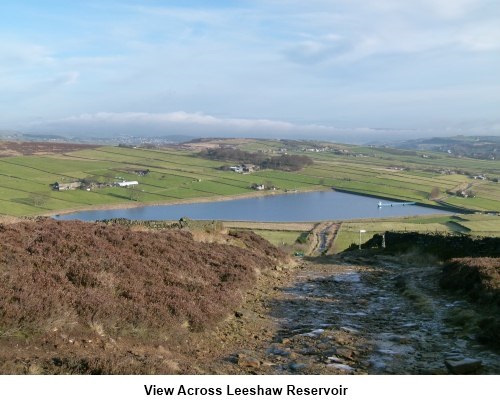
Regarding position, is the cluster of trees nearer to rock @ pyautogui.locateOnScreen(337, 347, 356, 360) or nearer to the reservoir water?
the reservoir water

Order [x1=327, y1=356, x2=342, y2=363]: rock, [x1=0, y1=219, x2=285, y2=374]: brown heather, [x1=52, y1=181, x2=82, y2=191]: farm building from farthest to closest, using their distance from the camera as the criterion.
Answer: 1. [x1=52, y1=181, x2=82, y2=191]: farm building
2. [x1=327, y1=356, x2=342, y2=363]: rock
3. [x1=0, y1=219, x2=285, y2=374]: brown heather

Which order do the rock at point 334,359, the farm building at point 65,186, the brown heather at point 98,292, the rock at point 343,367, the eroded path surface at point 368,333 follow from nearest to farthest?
the brown heather at point 98,292 → the rock at point 343,367 → the eroded path surface at point 368,333 → the rock at point 334,359 → the farm building at point 65,186

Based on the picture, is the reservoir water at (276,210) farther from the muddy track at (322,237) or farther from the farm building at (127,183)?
the farm building at (127,183)

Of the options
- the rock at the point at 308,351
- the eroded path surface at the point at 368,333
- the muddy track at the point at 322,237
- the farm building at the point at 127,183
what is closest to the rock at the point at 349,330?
the eroded path surface at the point at 368,333

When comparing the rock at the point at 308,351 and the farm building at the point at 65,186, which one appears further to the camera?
the farm building at the point at 65,186

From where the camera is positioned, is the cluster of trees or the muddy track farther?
the cluster of trees

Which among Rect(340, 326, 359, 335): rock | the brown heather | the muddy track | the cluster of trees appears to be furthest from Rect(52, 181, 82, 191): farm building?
Rect(340, 326, 359, 335): rock

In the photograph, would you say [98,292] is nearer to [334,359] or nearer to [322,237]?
[334,359]

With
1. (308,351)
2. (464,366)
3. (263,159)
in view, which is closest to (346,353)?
(308,351)
